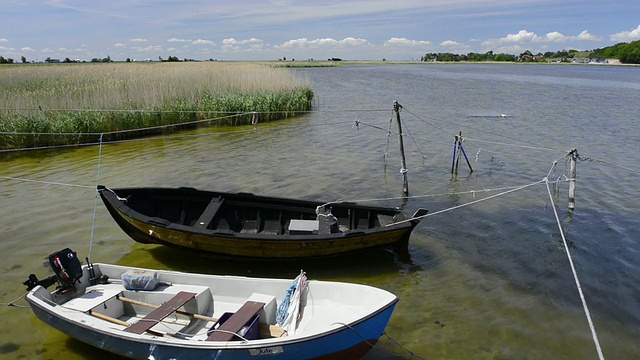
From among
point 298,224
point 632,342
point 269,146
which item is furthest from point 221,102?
point 632,342

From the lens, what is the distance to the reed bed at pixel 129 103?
60.4 feet

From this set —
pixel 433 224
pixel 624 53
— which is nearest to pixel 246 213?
pixel 433 224

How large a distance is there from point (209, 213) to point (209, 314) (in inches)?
126

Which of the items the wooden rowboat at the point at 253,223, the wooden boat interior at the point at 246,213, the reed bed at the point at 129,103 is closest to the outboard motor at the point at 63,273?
the wooden rowboat at the point at 253,223

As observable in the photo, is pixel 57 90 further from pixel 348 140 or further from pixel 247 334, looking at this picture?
pixel 247 334

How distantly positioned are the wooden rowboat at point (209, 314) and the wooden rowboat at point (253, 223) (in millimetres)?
1634

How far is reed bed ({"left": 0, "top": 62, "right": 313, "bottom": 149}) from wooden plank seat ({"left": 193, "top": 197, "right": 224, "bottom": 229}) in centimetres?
607

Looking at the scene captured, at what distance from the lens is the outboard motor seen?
688cm

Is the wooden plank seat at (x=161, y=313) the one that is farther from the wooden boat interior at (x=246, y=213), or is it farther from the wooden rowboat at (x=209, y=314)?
the wooden boat interior at (x=246, y=213)

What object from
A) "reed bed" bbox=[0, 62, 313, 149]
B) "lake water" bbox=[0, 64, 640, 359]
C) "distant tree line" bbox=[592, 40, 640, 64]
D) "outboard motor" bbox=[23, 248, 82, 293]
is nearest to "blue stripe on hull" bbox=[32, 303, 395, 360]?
"lake water" bbox=[0, 64, 640, 359]

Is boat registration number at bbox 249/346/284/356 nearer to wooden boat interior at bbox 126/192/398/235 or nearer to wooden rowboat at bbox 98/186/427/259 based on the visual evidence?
wooden rowboat at bbox 98/186/427/259

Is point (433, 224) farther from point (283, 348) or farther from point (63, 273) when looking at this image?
point (63, 273)

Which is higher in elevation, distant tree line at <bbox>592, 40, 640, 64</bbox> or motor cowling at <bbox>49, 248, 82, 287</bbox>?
distant tree line at <bbox>592, 40, 640, 64</bbox>

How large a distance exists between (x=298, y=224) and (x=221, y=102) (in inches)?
685
